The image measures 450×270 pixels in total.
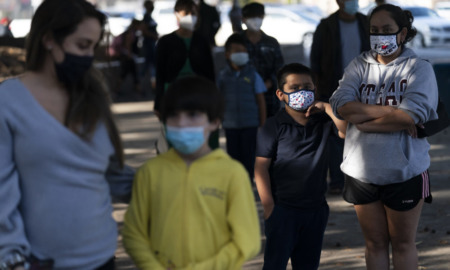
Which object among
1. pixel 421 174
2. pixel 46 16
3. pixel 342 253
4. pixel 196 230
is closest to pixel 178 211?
pixel 196 230

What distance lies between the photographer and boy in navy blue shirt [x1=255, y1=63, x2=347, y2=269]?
4.82m

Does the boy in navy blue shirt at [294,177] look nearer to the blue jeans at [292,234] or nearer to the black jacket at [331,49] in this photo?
the blue jeans at [292,234]

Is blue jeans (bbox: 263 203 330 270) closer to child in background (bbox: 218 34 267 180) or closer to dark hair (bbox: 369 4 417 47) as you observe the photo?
dark hair (bbox: 369 4 417 47)

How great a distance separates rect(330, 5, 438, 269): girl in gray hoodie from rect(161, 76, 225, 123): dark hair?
5.49ft

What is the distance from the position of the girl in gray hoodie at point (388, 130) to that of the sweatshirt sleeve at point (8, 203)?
233cm

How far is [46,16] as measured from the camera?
316 cm

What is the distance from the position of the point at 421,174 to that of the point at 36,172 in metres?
2.54

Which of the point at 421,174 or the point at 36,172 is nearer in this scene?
the point at 36,172

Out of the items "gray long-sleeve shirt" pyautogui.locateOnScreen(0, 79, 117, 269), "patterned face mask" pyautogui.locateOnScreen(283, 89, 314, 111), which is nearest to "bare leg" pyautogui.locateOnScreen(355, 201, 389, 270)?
"patterned face mask" pyautogui.locateOnScreen(283, 89, 314, 111)

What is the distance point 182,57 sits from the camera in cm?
797

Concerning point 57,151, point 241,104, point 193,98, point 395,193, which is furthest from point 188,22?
point 57,151

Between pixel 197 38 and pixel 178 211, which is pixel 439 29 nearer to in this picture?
pixel 197 38

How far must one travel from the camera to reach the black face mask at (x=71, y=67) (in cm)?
314

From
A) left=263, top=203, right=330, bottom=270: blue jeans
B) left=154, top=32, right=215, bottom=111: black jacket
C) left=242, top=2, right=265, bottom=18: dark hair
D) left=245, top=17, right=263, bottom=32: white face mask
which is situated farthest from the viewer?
left=242, top=2, right=265, bottom=18: dark hair
